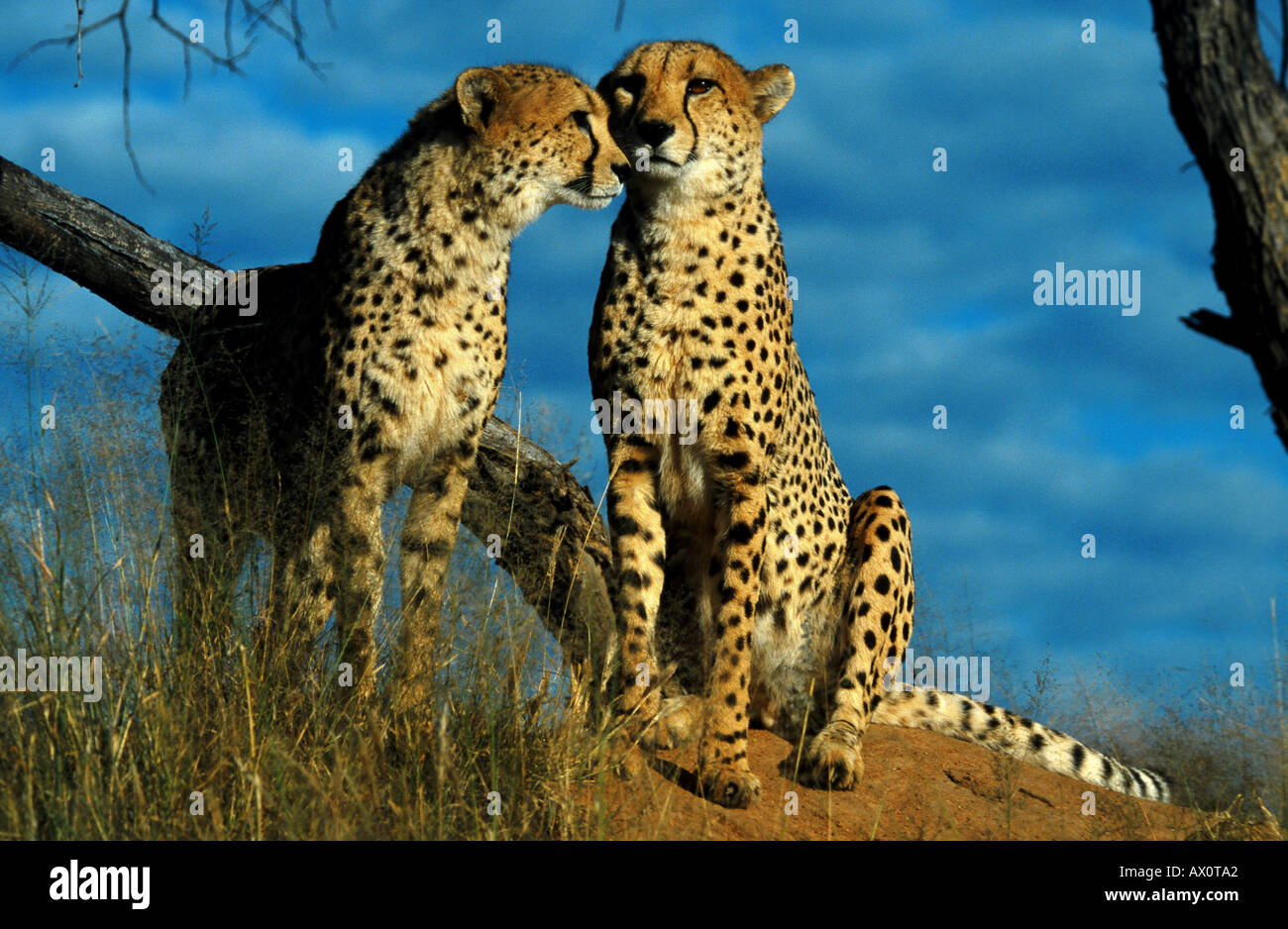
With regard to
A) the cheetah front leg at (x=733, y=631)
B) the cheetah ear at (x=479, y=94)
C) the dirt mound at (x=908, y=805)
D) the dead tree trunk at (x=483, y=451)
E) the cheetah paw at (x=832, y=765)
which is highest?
the cheetah ear at (x=479, y=94)

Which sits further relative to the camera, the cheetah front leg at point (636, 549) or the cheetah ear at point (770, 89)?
the cheetah ear at point (770, 89)

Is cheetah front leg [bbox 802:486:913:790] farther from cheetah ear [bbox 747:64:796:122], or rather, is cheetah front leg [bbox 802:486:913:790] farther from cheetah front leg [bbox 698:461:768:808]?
cheetah ear [bbox 747:64:796:122]

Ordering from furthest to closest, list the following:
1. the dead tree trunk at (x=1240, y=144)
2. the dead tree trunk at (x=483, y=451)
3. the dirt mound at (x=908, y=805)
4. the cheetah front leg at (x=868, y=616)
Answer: the dead tree trunk at (x=483, y=451), the cheetah front leg at (x=868, y=616), the dirt mound at (x=908, y=805), the dead tree trunk at (x=1240, y=144)

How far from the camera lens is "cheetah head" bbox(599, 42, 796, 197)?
13.3 feet

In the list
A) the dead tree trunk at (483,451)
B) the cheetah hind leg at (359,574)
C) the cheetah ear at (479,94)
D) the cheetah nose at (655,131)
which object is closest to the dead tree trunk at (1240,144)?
the cheetah nose at (655,131)

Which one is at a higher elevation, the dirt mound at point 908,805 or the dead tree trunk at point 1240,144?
the dead tree trunk at point 1240,144

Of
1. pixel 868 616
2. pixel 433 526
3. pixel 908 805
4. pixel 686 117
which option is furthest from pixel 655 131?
pixel 908 805

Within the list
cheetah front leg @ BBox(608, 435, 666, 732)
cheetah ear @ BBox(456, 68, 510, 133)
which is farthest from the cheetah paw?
cheetah ear @ BBox(456, 68, 510, 133)

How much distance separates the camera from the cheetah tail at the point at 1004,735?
4758 millimetres

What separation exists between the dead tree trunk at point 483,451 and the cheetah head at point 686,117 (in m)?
1.41

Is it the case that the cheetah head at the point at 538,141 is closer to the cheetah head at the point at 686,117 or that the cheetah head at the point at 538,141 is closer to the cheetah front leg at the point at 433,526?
the cheetah head at the point at 686,117

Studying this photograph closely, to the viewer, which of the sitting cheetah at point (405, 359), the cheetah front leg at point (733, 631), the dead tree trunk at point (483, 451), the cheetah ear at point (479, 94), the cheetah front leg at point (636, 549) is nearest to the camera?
the cheetah front leg at point (733, 631)
